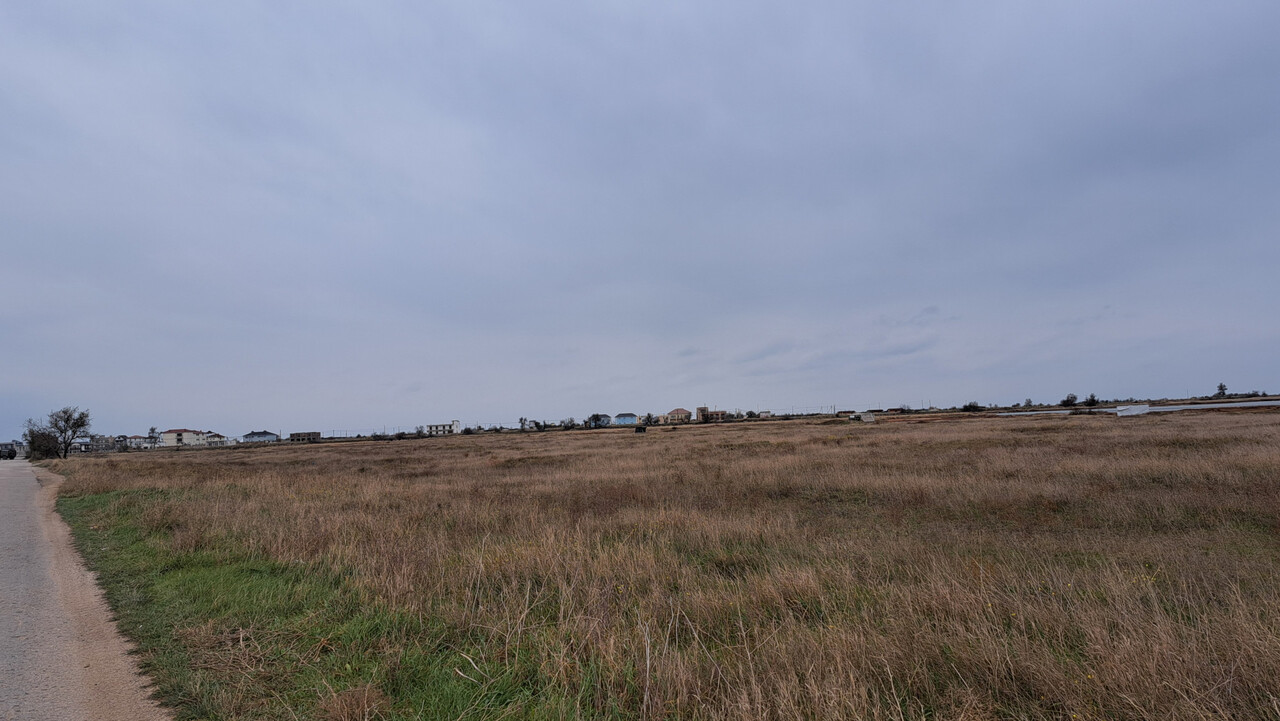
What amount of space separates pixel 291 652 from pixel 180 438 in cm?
22964

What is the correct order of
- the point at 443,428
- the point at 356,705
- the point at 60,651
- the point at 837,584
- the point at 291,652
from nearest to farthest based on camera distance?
the point at 356,705
the point at 291,652
the point at 60,651
the point at 837,584
the point at 443,428

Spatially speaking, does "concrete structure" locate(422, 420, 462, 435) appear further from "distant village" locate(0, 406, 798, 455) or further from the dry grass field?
the dry grass field

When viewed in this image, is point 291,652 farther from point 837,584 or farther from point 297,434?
point 297,434

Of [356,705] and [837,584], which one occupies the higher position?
[356,705]

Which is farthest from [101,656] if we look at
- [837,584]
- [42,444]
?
[42,444]

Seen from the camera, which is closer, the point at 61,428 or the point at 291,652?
the point at 291,652

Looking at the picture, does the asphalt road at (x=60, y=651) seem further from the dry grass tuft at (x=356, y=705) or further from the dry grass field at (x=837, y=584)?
the dry grass tuft at (x=356, y=705)

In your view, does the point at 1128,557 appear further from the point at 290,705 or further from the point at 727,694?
the point at 290,705

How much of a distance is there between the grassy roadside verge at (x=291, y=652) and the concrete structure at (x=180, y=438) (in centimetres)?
21932

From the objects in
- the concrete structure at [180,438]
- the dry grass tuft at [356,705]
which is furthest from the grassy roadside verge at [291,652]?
the concrete structure at [180,438]

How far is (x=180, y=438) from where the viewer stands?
17750 centimetres

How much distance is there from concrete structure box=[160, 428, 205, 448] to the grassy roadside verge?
720 feet

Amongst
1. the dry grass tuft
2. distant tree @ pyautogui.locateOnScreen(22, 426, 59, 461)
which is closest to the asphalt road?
the dry grass tuft

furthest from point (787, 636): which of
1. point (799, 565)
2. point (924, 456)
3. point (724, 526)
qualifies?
point (924, 456)
